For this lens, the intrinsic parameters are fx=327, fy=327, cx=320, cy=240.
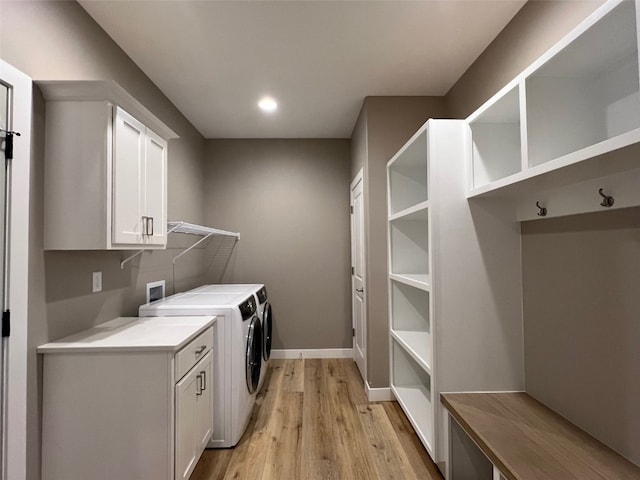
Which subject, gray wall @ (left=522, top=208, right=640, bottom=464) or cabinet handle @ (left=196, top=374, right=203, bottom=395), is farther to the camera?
cabinet handle @ (left=196, top=374, right=203, bottom=395)

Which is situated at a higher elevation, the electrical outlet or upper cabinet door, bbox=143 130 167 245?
upper cabinet door, bbox=143 130 167 245

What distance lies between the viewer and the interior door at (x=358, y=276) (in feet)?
10.3

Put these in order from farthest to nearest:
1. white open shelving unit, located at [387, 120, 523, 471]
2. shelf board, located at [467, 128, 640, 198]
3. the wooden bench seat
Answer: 1. white open shelving unit, located at [387, 120, 523, 471]
2. the wooden bench seat
3. shelf board, located at [467, 128, 640, 198]

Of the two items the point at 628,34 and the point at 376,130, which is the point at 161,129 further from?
the point at 628,34

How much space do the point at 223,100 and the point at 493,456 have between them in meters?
3.08

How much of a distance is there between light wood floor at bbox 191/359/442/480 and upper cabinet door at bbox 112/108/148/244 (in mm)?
1473

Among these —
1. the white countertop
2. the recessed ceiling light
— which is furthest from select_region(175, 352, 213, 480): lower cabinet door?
the recessed ceiling light

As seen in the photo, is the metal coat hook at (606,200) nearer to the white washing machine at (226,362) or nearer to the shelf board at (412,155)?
the shelf board at (412,155)

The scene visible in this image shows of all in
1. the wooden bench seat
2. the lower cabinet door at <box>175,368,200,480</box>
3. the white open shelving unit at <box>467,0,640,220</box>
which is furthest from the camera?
the lower cabinet door at <box>175,368,200,480</box>

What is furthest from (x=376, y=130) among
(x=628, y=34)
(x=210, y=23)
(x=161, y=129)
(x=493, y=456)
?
(x=493, y=456)

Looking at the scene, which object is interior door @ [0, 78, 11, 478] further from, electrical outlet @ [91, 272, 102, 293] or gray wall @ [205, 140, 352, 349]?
gray wall @ [205, 140, 352, 349]

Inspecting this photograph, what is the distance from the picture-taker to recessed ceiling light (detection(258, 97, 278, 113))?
116 inches

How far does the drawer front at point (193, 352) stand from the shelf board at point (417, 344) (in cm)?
128

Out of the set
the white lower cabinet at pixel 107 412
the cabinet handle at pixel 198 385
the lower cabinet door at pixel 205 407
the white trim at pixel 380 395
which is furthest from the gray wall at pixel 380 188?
the white lower cabinet at pixel 107 412
